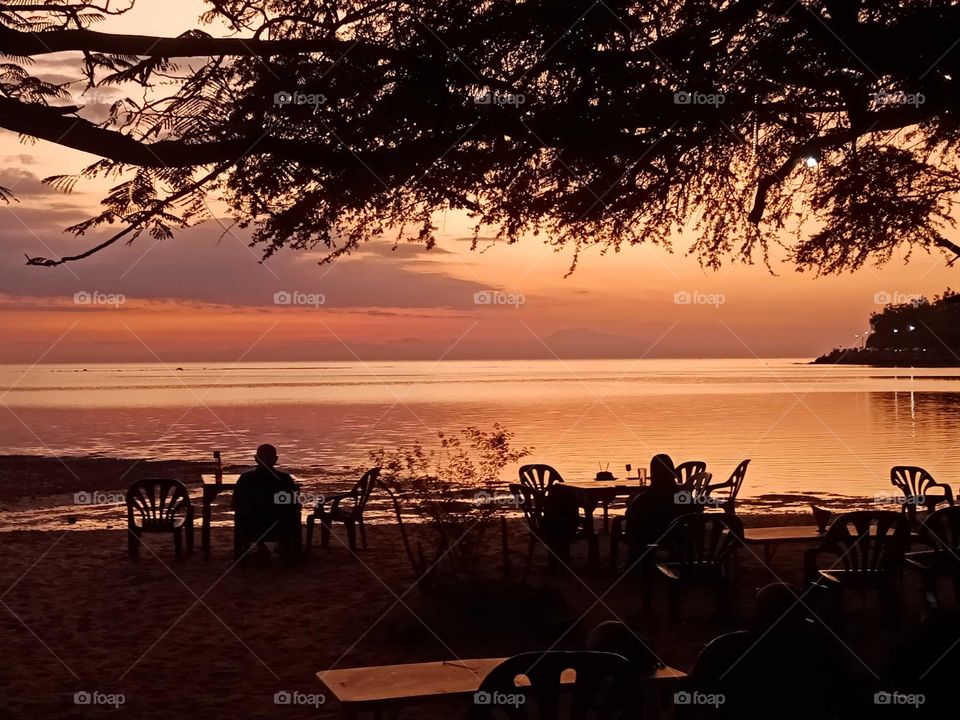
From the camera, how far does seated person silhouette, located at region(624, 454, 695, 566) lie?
9.45m

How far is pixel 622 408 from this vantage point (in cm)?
5316

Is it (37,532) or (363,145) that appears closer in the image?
(363,145)

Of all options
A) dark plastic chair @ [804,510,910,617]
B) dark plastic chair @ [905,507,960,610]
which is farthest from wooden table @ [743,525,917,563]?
dark plastic chair @ [804,510,910,617]

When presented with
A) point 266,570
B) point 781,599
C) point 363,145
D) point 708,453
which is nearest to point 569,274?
point 363,145

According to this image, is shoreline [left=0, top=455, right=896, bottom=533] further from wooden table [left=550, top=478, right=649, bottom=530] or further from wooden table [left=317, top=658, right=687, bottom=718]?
wooden table [left=317, top=658, right=687, bottom=718]

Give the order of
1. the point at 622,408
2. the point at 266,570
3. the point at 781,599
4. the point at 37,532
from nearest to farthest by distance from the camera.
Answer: the point at 781,599, the point at 266,570, the point at 37,532, the point at 622,408

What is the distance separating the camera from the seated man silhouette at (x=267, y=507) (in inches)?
440

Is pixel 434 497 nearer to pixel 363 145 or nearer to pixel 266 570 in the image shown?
pixel 266 570

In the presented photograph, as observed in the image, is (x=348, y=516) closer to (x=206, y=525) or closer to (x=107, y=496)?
(x=206, y=525)

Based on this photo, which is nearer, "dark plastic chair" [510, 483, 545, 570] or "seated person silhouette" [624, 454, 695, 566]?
"seated person silhouette" [624, 454, 695, 566]

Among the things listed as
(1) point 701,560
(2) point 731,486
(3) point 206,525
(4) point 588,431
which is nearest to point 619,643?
(1) point 701,560

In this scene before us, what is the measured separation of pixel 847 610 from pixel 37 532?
10.8 metres

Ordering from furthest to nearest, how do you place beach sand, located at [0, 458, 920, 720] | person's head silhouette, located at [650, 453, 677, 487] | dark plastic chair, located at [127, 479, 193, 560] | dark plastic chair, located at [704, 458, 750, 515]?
→ 1. dark plastic chair, located at [704, 458, 750, 515]
2. dark plastic chair, located at [127, 479, 193, 560]
3. person's head silhouette, located at [650, 453, 677, 487]
4. beach sand, located at [0, 458, 920, 720]

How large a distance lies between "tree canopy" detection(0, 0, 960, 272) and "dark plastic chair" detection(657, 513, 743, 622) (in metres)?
3.28
